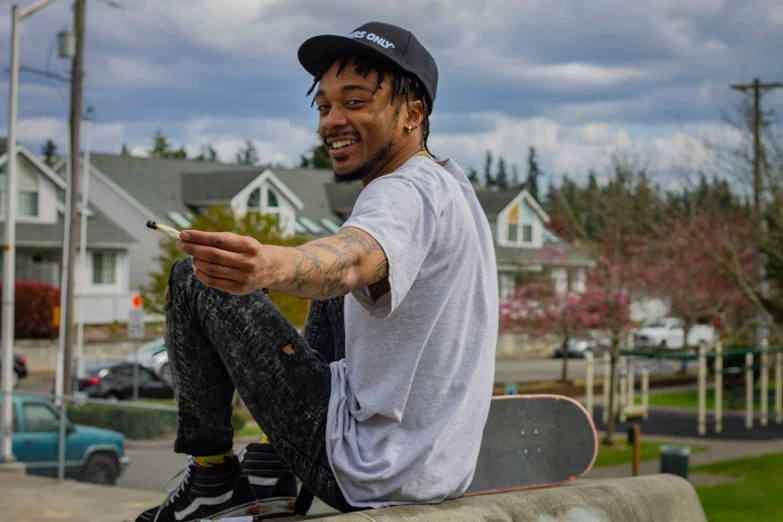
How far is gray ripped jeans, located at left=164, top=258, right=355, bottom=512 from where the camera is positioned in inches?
105

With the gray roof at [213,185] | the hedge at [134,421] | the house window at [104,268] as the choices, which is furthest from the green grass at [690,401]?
the house window at [104,268]

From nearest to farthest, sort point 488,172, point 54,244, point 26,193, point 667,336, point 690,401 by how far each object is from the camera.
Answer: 1. point 690,401
2. point 54,244
3. point 26,193
4. point 667,336
5. point 488,172

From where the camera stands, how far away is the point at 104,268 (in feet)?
130

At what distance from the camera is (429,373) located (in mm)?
2533

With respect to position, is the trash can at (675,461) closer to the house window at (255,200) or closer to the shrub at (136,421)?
the shrub at (136,421)

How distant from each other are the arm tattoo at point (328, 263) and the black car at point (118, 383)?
75.0ft

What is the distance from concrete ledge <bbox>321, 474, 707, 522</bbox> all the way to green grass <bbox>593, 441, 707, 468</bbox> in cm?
1173

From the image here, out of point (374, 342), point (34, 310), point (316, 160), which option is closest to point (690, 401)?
point (34, 310)

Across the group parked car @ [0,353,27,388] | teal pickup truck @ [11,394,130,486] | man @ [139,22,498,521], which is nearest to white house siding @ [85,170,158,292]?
parked car @ [0,353,27,388]

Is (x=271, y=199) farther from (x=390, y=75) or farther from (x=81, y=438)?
(x=390, y=75)

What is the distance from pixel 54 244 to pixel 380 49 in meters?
37.0

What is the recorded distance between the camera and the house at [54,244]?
122ft

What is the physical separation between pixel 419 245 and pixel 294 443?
0.83 metres

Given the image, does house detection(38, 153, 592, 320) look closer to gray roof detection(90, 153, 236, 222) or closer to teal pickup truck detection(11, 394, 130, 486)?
gray roof detection(90, 153, 236, 222)
